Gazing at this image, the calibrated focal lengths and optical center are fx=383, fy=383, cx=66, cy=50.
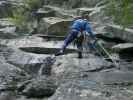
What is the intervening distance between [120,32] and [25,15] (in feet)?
36.0

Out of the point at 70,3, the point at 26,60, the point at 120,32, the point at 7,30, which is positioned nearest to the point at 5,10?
the point at 70,3

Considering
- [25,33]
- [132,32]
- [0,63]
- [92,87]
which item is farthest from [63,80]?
[25,33]

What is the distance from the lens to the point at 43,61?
15.9 metres

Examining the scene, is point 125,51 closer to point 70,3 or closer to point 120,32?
point 120,32

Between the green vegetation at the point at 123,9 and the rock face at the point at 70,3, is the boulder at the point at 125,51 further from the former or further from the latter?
the rock face at the point at 70,3

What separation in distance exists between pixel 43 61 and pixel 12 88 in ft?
15.4

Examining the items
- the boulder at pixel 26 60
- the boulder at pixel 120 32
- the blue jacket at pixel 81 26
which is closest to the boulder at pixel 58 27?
the boulder at pixel 120 32

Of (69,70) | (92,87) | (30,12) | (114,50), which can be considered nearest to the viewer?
(92,87)

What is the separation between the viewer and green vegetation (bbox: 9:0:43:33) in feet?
83.6

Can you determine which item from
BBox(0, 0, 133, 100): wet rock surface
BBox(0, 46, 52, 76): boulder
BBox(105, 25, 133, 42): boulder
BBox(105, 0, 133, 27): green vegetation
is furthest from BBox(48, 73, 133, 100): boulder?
BBox(105, 25, 133, 42): boulder

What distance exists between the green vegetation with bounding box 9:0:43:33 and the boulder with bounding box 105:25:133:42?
22.4ft

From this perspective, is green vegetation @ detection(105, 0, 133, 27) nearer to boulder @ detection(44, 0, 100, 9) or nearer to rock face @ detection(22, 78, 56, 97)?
rock face @ detection(22, 78, 56, 97)

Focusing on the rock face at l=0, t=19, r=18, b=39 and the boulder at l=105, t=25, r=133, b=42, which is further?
the rock face at l=0, t=19, r=18, b=39

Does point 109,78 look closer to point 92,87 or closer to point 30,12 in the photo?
point 92,87
